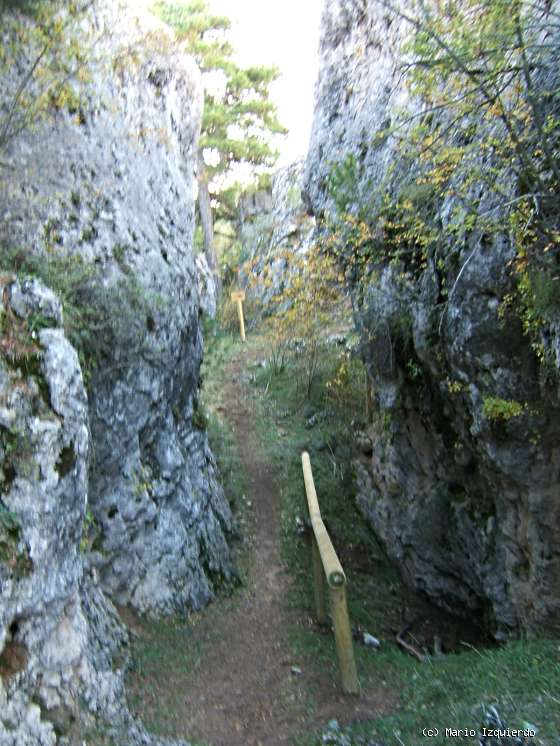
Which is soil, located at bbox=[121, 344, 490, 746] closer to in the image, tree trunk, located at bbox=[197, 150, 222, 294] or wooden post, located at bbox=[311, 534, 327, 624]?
wooden post, located at bbox=[311, 534, 327, 624]

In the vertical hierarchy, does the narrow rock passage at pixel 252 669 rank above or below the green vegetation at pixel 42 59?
below

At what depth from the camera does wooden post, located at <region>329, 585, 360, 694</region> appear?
6512 mm

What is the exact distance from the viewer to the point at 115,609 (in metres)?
7.66

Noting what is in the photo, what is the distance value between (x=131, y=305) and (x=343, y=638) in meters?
5.60

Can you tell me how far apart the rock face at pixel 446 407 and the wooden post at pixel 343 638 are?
2.74 m

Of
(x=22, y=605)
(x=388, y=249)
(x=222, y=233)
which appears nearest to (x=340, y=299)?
(x=388, y=249)

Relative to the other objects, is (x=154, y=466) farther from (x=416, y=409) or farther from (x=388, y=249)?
(x=388, y=249)

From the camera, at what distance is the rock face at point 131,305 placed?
27.0 feet

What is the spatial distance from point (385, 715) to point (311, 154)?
13047 mm

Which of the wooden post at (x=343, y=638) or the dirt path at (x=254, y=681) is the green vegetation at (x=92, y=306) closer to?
the dirt path at (x=254, y=681)

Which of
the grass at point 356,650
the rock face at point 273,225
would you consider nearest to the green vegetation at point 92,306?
the grass at point 356,650

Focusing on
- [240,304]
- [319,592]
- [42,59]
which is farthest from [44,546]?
[240,304]

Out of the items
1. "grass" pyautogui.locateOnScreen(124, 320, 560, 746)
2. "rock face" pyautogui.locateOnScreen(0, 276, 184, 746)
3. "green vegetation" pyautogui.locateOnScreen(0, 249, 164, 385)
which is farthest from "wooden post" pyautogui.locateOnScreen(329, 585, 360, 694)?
"green vegetation" pyautogui.locateOnScreen(0, 249, 164, 385)

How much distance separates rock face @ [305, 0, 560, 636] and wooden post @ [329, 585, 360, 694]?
8.99ft
